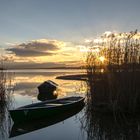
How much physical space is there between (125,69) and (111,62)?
735mm

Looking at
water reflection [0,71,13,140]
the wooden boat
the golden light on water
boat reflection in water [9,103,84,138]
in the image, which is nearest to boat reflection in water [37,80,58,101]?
water reflection [0,71,13,140]

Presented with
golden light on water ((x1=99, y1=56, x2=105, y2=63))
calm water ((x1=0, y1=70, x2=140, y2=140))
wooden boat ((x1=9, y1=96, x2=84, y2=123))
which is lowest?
calm water ((x1=0, y1=70, x2=140, y2=140))

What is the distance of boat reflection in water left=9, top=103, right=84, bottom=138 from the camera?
1028 cm

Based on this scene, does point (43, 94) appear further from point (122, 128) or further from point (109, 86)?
point (122, 128)

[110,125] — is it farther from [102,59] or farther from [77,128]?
[102,59]

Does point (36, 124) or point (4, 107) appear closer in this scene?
point (36, 124)

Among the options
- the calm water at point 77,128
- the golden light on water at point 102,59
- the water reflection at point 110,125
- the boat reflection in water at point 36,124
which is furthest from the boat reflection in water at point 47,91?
the golden light on water at point 102,59

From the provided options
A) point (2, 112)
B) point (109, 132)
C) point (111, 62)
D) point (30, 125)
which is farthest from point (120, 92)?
point (2, 112)

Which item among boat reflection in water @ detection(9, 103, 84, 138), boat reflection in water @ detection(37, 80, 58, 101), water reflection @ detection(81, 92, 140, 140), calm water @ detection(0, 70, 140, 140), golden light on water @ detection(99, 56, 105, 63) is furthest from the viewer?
boat reflection in water @ detection(37, 80, 58, 101)

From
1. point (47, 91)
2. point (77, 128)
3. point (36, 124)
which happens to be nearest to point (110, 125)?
point (77, 128)

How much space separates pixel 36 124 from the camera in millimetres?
11336

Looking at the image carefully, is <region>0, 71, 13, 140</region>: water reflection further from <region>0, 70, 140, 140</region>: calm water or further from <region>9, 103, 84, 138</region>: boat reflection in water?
<region>9, 103, 84, 138</region>: boat reflection in water

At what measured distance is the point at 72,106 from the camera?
44.6 ft

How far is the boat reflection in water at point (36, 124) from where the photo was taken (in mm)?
10279
